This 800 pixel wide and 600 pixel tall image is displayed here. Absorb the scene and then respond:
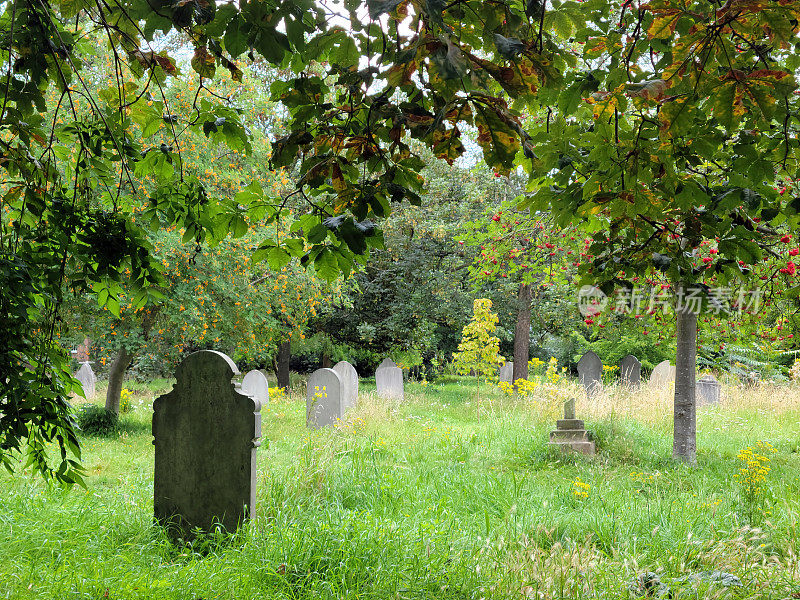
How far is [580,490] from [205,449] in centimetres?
311

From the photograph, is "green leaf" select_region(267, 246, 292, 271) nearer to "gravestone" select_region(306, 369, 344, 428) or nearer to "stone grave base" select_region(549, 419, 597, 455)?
"stone grave base" select_region(549, 419, 597, 455)

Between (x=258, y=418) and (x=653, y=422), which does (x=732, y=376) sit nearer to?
(x=653, y=422)

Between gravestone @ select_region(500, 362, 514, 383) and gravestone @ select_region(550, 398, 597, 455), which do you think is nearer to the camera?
gravestone @ select_region(550, 398, 597, 455)

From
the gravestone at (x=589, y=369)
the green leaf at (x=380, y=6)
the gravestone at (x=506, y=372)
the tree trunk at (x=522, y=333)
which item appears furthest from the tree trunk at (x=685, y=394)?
the gravestone at (x=506, y=372)

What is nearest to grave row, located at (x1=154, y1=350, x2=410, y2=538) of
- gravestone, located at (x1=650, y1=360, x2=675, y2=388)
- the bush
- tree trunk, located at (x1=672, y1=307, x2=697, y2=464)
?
tree trunk, located at (x1=672, y1=307, x2=697, y2=464)

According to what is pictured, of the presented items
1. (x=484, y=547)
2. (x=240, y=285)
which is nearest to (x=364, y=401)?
(x=240, y=285)

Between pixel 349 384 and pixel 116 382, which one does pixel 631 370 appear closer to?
pixel 349 384

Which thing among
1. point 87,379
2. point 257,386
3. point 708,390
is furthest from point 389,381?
point 87,379

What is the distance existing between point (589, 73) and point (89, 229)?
2.15 meters

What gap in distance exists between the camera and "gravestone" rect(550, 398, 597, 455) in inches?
288

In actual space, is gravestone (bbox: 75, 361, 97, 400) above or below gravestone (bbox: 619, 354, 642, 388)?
below

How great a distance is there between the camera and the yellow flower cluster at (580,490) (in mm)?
4863

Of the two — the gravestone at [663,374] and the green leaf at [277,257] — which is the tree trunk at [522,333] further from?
the green leaf at [277,257]

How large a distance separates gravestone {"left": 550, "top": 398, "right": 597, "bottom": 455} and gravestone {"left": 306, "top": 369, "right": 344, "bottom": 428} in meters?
3.34
